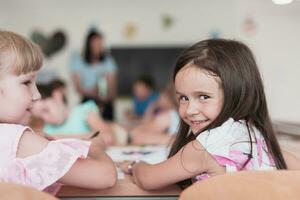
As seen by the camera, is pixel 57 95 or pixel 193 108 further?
pixel 57 95

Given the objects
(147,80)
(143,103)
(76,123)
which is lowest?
(143,103)

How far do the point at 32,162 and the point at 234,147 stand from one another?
46cm

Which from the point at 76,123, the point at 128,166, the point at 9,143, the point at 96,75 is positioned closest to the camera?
the point at 9,143

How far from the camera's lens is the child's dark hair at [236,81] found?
1.06 metres

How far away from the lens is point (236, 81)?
1.06m

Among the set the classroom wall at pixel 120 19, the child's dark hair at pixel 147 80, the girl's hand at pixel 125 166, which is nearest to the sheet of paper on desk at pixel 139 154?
the girl's hand at pixel 125 166

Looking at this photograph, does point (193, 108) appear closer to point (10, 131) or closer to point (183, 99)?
point (183, 99)

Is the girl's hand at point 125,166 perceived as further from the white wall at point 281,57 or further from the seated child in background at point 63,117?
the white wall at point 281,57

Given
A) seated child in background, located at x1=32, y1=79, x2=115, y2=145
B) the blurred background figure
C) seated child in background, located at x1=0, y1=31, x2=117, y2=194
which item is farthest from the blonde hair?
the blurred background figure

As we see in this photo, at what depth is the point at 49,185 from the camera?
0.96 metres

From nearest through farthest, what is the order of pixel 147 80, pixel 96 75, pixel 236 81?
pixel 236 81 < pixel 96 75 < pixel 147 80

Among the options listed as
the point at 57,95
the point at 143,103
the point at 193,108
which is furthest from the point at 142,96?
the point at 193,108

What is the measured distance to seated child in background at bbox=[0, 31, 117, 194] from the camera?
3.07 ft

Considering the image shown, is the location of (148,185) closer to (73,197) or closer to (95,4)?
(73,197)
